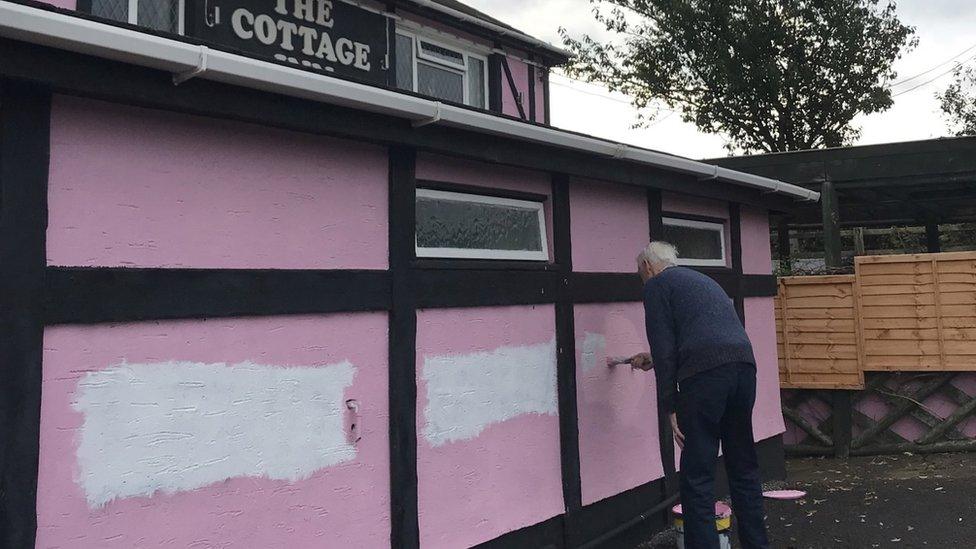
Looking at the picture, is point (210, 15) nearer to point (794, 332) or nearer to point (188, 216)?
point (188, 216)

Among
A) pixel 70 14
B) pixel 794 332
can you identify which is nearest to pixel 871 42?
pixel 794 332

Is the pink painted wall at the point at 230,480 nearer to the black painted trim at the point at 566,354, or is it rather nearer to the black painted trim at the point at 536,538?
the black painted trim at the point at 536,538

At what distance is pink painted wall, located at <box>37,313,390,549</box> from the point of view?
7.91 feet

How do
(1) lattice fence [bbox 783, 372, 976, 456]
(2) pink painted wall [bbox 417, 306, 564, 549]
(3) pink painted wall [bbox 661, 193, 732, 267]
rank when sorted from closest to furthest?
(2) pink painted wall [bbox 417, 306, 564, 549]
(3) pink painted wall [bbox 661, 193, 732, 267]
(1) lattice fence [bbox 783, 372, 976, 456]

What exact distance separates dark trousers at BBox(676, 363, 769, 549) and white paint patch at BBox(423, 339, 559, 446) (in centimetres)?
83

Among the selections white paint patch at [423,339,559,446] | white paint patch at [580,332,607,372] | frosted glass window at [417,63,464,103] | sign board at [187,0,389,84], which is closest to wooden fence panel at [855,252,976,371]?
white paint patch at [580,332,607,372]

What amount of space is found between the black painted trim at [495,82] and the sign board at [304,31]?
1739mm

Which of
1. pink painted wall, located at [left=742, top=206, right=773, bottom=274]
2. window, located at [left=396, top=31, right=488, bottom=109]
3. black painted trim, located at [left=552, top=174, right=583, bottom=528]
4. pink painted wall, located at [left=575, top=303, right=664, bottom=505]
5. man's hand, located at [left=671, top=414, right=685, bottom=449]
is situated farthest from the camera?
window, located at [left=396, top=31, right=488, bottom=109]

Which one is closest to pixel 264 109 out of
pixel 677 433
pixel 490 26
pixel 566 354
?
pixel 566 354

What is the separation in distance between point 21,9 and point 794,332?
26.5 ft

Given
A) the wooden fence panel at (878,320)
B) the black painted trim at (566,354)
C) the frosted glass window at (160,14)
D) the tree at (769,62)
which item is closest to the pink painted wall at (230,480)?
the black painted trim at (566,354)

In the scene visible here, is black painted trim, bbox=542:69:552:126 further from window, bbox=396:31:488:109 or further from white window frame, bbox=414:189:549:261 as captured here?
white window frame, bbox=414:189:549:261

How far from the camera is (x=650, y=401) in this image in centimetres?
534

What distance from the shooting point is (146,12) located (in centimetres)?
546
